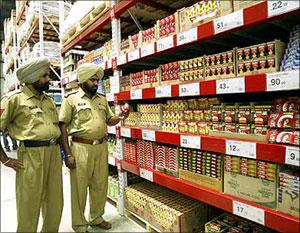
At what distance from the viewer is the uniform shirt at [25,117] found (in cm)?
197

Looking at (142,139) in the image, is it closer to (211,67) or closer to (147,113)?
(147,113)

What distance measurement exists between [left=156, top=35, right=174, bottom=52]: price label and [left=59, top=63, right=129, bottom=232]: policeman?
2.20 ft

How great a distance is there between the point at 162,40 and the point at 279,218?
150 cm

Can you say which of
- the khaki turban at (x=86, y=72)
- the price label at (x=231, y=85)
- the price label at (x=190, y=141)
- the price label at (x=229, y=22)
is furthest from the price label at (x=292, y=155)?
the khaki turban at (x=86, y=72)

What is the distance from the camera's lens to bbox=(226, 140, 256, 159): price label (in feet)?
4.93

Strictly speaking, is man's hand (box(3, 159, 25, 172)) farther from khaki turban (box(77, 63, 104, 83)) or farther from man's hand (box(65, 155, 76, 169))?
khaki turban (box(77, 63, 104, 83))

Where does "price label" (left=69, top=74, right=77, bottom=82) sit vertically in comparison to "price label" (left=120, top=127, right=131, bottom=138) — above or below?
above

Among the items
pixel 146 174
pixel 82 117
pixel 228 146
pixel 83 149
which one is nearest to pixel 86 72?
pixel 82 117

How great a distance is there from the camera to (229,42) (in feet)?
7.41

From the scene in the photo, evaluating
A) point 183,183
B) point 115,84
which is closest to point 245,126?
point 183,183

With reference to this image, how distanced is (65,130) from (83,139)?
19 centimetres

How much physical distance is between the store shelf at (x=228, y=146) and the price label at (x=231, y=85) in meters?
0.32

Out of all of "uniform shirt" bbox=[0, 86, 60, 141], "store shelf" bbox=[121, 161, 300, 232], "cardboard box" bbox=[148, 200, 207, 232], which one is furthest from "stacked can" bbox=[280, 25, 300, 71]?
"uniform shirt" bbox=[0, 86, 60, 141]

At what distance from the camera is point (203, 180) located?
1.91 meters
